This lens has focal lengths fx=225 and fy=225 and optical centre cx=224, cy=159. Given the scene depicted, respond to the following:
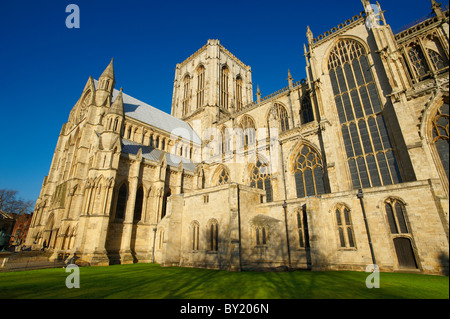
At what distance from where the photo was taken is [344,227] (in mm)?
14891

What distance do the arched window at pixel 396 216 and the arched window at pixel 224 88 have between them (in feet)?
117

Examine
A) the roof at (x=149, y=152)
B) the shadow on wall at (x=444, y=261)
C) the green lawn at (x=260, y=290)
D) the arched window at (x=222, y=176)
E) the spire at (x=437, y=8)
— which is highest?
the spire at (x=437, y=8)

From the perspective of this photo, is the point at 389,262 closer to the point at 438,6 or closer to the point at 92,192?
the point at 438,6

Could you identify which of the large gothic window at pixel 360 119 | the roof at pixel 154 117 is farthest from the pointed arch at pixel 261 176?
the roof at pixel 154 117

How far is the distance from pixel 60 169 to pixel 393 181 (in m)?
36.2

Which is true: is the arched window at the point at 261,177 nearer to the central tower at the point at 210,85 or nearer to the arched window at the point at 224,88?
the central tower at the point at 210,85

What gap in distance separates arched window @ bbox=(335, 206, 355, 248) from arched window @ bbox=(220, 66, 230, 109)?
3411cm

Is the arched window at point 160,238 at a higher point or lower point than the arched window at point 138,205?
lower

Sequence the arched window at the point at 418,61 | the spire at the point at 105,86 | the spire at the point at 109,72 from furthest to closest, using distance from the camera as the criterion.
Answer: the spire at the point at 109,72, the spire at the point at 105,86, the arched window at the point at 418,61

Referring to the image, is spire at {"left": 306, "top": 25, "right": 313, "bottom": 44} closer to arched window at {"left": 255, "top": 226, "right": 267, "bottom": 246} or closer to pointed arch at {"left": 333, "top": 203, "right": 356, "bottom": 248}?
pointed arch at {"left": 333, "top": 203, "right": 356, "bottom": 248}

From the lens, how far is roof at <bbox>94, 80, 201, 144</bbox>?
33094mm

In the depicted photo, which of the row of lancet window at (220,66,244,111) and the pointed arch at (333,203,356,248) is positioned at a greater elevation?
the row of lancet window at (220,66,244,111)

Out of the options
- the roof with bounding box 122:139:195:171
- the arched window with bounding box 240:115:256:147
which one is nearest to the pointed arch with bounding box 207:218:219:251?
the roof with bounding box 122:139:195:171

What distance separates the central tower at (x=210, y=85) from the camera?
4294cm
